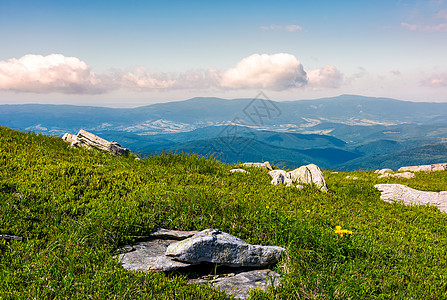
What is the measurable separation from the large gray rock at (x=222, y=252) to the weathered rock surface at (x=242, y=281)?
188 millimetres

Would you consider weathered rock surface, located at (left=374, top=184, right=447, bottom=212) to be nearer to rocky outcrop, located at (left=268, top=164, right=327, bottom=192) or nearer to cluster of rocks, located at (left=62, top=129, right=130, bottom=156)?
rocky outcrop, located at (left=268, top=164, right=327, bottom=192)

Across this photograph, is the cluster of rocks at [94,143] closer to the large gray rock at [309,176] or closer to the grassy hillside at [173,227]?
the grassy hillside at [173,227]

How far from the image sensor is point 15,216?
249 inches

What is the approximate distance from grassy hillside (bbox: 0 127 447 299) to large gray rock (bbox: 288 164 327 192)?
41.4 inches

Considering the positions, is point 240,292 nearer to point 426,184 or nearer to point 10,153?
point 10,153

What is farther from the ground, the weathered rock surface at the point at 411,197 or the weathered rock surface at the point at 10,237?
the weathered rock surface at the point at 10,237

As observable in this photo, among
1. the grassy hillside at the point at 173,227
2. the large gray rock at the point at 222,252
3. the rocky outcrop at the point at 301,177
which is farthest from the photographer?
the rocky outcrop at the point at 301,177

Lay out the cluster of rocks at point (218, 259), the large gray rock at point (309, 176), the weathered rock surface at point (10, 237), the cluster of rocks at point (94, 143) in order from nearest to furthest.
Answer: the cluster of rocks at point (218, 259) → the weathered rock surface at point (10, 237) → the large gray rock at point (309, 176) → the cluster of rocks at point (94, 143)

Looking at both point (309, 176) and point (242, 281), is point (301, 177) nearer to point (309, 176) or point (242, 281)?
point (309, 176)

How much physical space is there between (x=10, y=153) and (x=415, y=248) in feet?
46.9

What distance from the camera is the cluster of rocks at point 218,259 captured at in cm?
493

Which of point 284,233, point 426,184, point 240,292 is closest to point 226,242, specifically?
point 240,292

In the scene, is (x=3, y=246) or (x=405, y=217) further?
(x=405, y=217)

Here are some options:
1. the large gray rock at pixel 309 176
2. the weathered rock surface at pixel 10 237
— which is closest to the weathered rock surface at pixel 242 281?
the weathered rock surface at pixel 10 237
